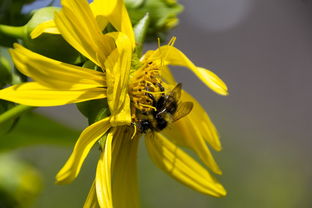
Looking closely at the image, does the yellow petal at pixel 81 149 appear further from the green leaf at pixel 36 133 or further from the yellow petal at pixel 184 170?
the green leaf at pixel 36 133

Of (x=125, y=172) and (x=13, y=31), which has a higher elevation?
(x=13, y=31)

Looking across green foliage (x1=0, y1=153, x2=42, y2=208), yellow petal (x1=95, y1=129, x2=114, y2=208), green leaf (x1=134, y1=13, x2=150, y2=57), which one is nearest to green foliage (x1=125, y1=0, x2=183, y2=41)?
green leaf (x1=134, y1=13, x2=150, y2=57)

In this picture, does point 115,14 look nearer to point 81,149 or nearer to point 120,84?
point 120,84

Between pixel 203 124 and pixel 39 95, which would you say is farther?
pixel 203 124

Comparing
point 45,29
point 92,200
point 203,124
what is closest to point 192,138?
point 203,124

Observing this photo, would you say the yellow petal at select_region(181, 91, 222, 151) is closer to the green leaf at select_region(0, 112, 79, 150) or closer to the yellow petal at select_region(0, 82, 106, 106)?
the yellow petal at select_region(0, 82, 106, 106)

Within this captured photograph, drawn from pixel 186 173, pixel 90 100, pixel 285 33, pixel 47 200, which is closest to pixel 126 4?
pixel 90 100

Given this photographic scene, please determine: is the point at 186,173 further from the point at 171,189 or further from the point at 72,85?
the point at 171,189
